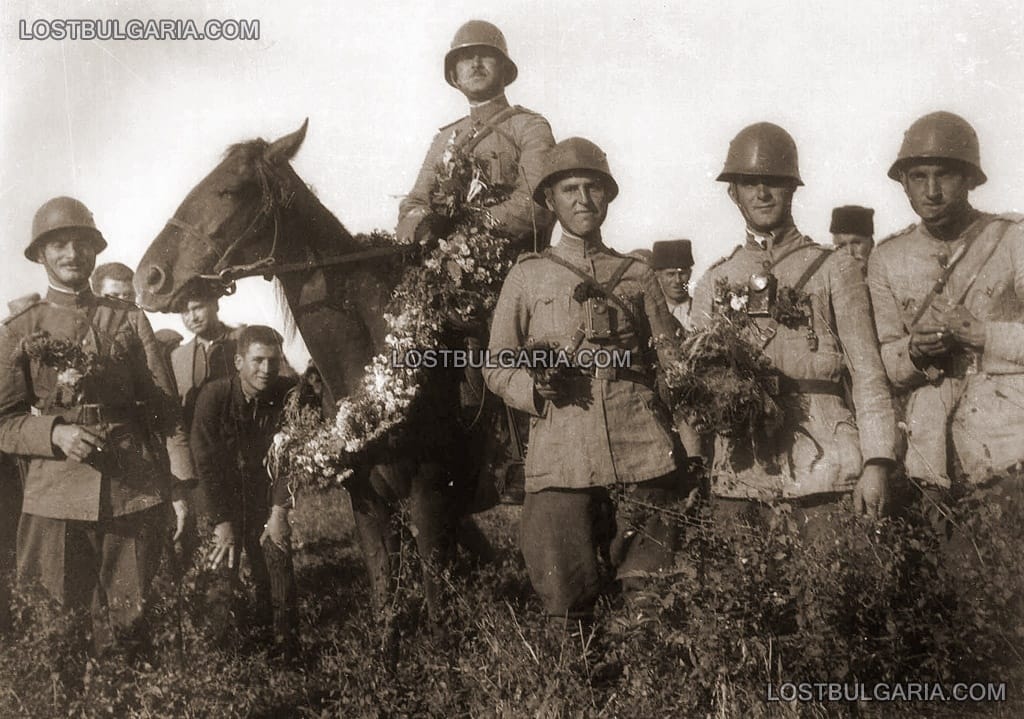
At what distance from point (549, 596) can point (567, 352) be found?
1382 mm

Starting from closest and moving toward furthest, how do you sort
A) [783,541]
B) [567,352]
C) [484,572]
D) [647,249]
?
[783,541], [567,352], [484,572], [647,249]

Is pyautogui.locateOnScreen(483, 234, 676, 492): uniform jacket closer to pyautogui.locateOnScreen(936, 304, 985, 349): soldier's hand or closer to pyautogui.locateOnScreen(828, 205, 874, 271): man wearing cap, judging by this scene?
pyautogui.locateOnScreen(936, 304, 985, 349): soldier's hand

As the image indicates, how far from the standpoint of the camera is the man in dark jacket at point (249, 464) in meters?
7.16

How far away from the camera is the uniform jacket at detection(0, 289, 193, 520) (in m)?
6.39

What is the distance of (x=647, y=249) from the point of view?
359 inches

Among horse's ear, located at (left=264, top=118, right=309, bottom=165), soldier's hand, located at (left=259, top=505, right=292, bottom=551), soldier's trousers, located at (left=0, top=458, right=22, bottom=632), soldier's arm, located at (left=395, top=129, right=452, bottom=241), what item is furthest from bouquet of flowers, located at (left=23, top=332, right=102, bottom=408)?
soldier's arm, located at (left=395, top=129, right=452, bottom=241)

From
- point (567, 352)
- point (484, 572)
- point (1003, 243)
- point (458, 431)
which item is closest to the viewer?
point (1003, 243)

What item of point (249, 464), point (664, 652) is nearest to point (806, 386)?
point (664, 652)

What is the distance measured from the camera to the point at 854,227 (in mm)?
8469

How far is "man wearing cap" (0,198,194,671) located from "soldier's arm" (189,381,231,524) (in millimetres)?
364

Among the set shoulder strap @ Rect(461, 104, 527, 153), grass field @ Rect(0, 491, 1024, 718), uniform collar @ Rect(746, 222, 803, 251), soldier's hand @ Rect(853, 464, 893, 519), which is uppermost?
shoulder strap @ Rect(461, 104, 527, 153)

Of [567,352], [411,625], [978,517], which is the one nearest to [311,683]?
[411,625]

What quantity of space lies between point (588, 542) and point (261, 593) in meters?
3.35

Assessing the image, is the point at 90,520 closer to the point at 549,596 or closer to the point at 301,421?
the point at 301,421
